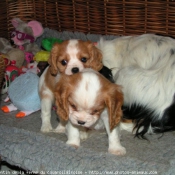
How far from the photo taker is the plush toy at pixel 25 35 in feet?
18.5

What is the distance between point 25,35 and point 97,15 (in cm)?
117

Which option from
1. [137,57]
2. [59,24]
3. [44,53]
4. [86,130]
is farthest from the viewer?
[59,24]

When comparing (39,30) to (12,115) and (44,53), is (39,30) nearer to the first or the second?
(44,53)

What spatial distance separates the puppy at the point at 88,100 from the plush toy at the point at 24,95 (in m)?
0.98

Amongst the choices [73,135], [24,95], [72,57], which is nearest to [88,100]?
[73,135]

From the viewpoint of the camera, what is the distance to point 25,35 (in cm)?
565

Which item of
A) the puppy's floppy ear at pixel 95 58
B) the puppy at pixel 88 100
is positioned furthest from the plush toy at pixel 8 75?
the puppy at pixel 88 100

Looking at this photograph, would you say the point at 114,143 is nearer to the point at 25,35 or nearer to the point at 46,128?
the point at 46,128

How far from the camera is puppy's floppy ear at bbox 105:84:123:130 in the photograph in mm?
3080

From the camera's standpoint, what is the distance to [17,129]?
362 cm

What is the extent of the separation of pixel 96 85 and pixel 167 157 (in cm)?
89

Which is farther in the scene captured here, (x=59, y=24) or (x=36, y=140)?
(x=59, y=24)

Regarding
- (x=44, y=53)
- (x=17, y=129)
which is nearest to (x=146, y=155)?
(x=17, y=129)

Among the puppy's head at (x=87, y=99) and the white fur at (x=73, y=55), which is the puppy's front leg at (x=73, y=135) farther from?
the white fur at (x=73, y=55)
